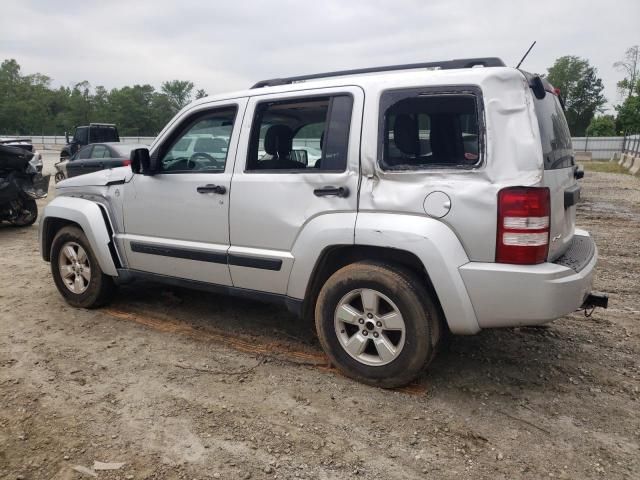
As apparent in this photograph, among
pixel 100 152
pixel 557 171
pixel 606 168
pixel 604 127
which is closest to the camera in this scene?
pixel 557 171

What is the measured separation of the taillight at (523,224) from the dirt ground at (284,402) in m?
0.95

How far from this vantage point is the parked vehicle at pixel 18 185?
8.61 metres

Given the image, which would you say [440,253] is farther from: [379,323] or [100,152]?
[100,152]

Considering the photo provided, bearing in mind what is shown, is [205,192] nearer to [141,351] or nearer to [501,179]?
[141,351]

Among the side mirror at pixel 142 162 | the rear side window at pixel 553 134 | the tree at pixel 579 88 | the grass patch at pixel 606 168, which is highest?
the tree at pixel 579 88

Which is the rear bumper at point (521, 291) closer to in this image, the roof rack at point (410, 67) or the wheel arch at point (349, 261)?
the wheel arch at point (349, 261)

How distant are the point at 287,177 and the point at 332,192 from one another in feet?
1.23

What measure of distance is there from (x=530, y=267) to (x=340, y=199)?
1.17m

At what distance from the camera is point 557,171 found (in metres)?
2.94

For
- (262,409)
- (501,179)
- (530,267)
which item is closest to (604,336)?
(530,267)

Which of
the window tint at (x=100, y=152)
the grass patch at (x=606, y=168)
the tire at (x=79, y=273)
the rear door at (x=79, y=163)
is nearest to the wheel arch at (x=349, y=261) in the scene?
the tire at (x=79, y=273)

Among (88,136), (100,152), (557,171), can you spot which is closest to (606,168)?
(100,152)

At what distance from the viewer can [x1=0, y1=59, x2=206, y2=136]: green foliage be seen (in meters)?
69.4

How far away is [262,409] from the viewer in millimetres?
2998
